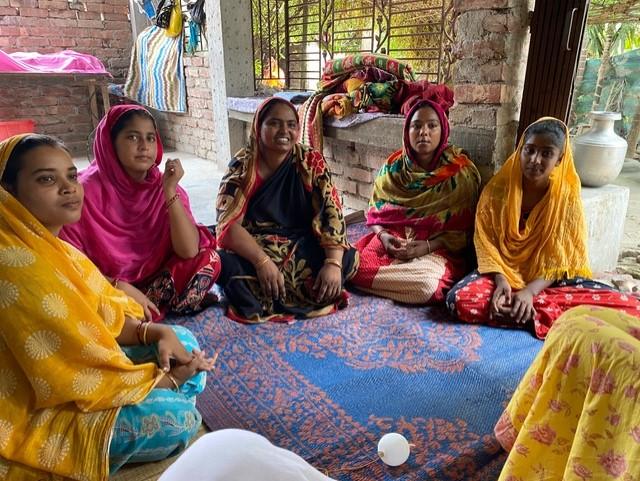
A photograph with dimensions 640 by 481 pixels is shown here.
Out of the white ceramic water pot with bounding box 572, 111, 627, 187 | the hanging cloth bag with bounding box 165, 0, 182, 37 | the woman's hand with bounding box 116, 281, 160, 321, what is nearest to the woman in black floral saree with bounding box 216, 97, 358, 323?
the woman's hand with bounding box 116, 281, 160, 321

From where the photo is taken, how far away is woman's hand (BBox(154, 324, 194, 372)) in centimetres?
150

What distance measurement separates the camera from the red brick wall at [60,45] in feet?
21.6

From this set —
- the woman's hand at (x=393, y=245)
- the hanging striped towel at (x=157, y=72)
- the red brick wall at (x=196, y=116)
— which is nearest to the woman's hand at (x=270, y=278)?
the woman's hand at (x=393, y=245)

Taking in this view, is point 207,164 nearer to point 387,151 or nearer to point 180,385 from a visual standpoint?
point 387,151

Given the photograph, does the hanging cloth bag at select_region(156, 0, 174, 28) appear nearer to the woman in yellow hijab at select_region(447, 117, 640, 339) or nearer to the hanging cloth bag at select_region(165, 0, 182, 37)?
the hanging cloth bag at select_region(165, 0, 182, 37)

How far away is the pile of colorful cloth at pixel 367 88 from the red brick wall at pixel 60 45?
15.0ft

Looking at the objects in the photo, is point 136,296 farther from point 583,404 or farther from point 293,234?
point 583,404

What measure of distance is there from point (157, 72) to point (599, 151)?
5985 mm

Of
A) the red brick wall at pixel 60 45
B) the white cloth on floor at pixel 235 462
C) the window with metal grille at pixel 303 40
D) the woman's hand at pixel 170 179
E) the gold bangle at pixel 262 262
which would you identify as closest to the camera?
the white cloth on floor at pixel 235 462

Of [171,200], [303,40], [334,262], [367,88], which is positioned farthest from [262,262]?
[303,40]

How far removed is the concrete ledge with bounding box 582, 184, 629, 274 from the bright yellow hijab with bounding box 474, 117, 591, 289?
0.43 m

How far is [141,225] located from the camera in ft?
7.21

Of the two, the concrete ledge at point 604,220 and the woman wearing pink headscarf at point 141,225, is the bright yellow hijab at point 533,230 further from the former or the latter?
the woman wearing pink headscarf at point 141,225

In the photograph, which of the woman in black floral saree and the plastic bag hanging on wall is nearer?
the woman in black floral saree
